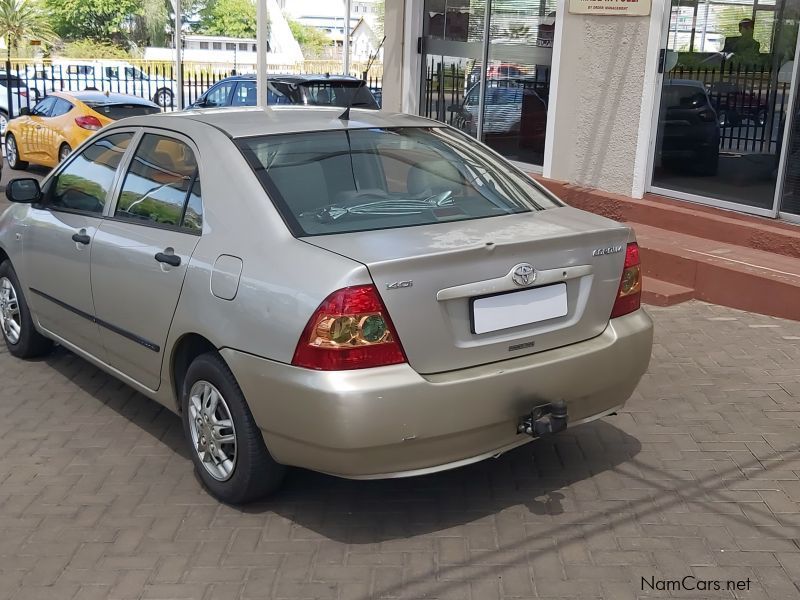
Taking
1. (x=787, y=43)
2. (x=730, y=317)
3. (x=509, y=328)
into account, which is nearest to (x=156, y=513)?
(x=509, y=328)

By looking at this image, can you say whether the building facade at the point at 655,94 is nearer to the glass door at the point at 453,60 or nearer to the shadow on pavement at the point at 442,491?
the glass door at the point at 453,60

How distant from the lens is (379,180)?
4406 mm

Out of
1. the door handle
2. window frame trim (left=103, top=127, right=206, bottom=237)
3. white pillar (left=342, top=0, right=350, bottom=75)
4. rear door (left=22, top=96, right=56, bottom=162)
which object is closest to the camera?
the door handle

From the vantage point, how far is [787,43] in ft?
25.6

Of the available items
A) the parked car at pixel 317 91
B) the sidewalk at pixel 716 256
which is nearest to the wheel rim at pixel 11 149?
the parked car at pixel 317 91

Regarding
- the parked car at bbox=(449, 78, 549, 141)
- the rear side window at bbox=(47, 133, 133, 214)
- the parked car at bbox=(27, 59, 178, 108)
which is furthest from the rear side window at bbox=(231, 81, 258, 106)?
the rear side window at bbox=(47, 133, 133, 214)

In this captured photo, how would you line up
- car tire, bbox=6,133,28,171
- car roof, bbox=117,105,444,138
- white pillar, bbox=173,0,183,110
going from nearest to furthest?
car roof, bbox=117,105,444,138
car tire, bbox=6,133,28,171
white pillar, bbox=173,0,183,110

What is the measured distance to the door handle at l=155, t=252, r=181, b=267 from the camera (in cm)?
420

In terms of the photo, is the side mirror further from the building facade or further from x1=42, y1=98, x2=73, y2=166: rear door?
x1=42, y1=98, x2=73, y2=166: rear door

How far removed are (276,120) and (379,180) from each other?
2.17ft

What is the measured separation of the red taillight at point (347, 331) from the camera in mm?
3510

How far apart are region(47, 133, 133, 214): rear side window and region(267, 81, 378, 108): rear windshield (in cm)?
851

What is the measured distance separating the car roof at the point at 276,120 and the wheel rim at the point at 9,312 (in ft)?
5.08

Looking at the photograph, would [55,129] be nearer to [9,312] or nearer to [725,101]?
[9,312]
